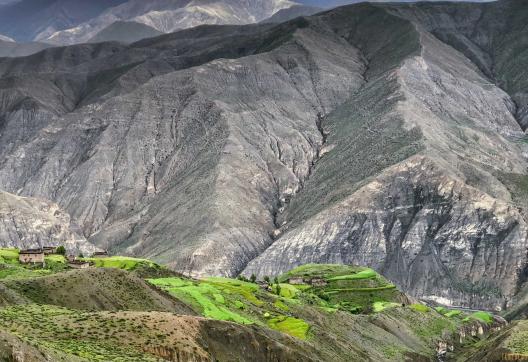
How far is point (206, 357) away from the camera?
252ft

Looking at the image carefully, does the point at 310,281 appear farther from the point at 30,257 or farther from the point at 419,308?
the point at 30,257

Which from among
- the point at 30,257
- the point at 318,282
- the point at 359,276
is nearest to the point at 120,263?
the point at 30,257

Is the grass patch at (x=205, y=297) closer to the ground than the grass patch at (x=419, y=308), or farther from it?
farther from it

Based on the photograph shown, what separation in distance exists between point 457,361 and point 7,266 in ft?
224

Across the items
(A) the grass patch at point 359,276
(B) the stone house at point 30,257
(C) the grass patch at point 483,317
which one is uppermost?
(B) the stone house at point 30,257

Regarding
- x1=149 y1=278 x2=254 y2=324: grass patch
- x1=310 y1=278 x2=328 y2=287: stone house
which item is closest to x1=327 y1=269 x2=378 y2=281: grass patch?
x1=310 y1=278 x2=328 y2=287: stone house

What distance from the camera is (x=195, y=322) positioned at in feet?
265

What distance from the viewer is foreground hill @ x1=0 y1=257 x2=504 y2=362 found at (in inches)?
2731

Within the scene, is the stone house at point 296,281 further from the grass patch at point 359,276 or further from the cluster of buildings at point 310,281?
the grass patch at point 359,276

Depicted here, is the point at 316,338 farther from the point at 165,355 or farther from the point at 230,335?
the point at 165,355

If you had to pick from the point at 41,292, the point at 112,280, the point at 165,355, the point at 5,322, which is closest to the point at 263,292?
the point at 112,280

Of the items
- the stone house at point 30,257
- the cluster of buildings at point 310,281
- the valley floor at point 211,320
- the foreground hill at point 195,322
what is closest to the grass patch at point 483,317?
the valley floor at point 211,320

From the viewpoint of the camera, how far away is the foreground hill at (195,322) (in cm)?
6938

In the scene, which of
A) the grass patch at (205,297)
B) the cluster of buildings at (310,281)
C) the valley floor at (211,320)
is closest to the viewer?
the valley floor at (211,320)
